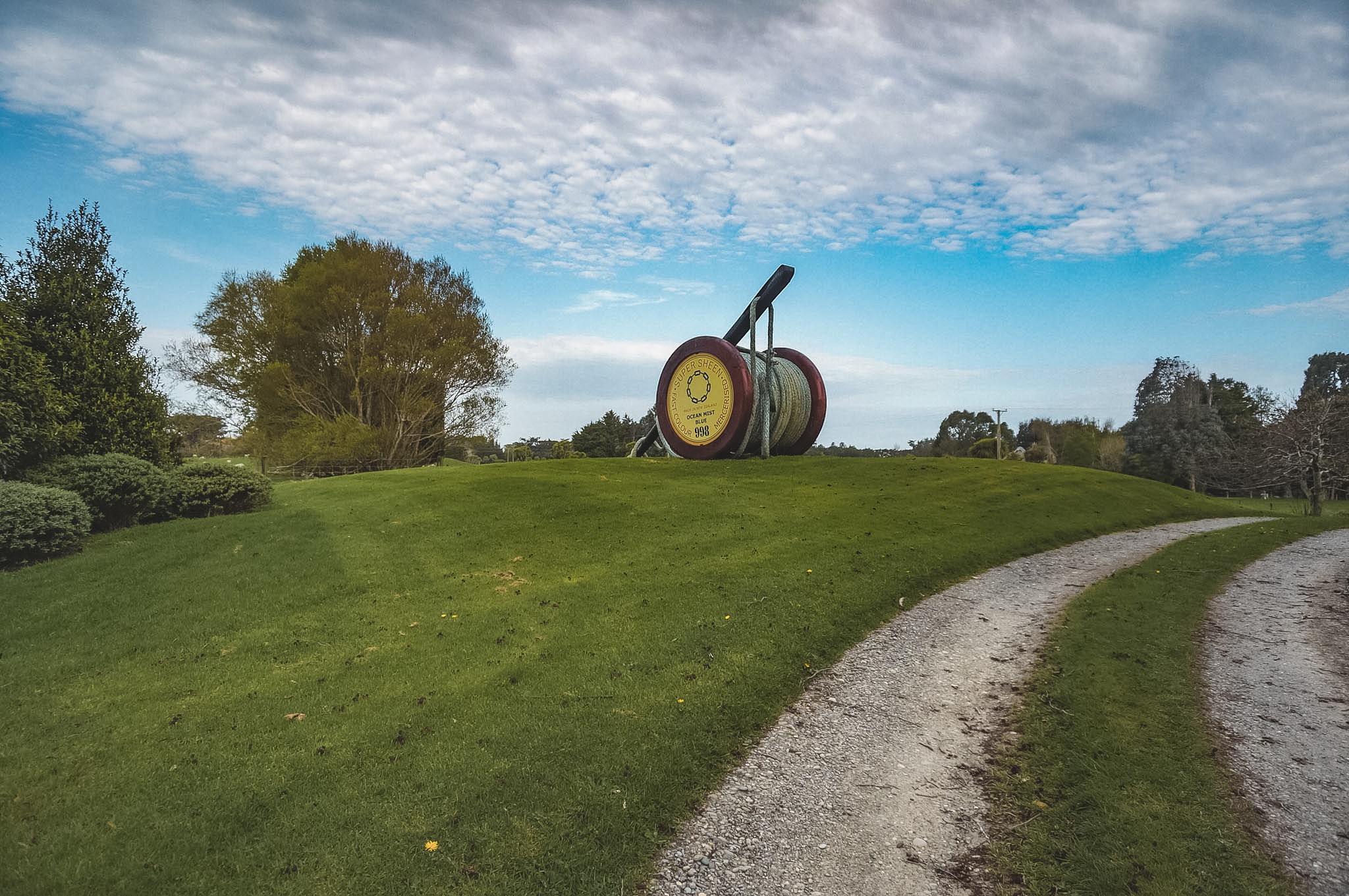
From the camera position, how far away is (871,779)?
6703mm

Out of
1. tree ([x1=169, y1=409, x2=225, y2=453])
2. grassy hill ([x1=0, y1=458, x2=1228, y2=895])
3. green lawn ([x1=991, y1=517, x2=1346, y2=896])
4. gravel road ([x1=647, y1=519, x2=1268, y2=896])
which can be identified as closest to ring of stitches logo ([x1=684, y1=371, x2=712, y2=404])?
grassy hill ([x1=0, y1=458, x2=1228, y2=895])

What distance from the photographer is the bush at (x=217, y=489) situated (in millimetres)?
18672

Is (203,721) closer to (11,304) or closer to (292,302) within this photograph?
(11,304)

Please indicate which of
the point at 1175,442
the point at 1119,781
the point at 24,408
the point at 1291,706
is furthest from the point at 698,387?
the point at 1175,442

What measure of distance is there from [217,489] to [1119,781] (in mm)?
21941

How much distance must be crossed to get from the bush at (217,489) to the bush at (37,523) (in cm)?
337

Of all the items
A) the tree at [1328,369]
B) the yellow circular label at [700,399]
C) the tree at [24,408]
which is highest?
the tree at [1328,369]

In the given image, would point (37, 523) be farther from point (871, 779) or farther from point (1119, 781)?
point (1119, 781)

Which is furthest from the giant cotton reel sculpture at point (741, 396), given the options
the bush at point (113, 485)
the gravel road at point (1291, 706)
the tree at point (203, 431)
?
the tree at point (203, 431)

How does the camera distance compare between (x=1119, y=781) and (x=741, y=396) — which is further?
(x=741, y=396)

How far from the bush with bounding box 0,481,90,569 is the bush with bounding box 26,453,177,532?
113 centimetres

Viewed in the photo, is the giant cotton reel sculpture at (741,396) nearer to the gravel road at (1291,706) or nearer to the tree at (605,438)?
the gravel road at (1291,706)

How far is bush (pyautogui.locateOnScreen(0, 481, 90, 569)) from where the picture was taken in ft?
44.5

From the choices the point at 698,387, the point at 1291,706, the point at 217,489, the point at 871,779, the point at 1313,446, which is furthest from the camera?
the point at 698,387
